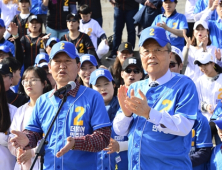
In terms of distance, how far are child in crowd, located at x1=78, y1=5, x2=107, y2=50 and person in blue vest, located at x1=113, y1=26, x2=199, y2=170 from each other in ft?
19.2

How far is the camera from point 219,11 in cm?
799

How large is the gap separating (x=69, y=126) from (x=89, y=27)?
594cm

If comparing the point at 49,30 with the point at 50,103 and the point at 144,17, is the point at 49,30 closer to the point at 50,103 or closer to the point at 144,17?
the point at 144,17

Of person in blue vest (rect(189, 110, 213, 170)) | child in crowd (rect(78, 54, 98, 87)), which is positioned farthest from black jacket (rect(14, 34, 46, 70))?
person in blue vest (rect(189, 110, 213, 170))

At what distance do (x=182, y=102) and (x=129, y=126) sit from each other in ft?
1.63

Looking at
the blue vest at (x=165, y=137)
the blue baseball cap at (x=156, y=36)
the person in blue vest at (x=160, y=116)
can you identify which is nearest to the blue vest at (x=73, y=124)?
the person in blue vest at (x=160, y=116)

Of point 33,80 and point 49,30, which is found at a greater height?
point 49,30

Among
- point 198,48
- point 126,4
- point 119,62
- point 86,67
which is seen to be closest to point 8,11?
point 126,4

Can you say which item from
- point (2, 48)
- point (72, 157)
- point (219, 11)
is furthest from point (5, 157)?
point (219, 11)

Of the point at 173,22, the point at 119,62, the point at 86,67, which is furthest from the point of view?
the point at 173,22

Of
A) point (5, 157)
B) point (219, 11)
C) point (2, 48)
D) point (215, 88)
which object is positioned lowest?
point (5, 157)

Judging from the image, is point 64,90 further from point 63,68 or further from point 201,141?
point 201,141

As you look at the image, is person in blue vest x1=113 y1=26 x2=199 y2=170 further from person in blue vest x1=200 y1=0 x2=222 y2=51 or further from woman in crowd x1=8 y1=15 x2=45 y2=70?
woman in crowd x1=8 y1=15 x2=45 y2=70

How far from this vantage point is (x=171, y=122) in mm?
3035
